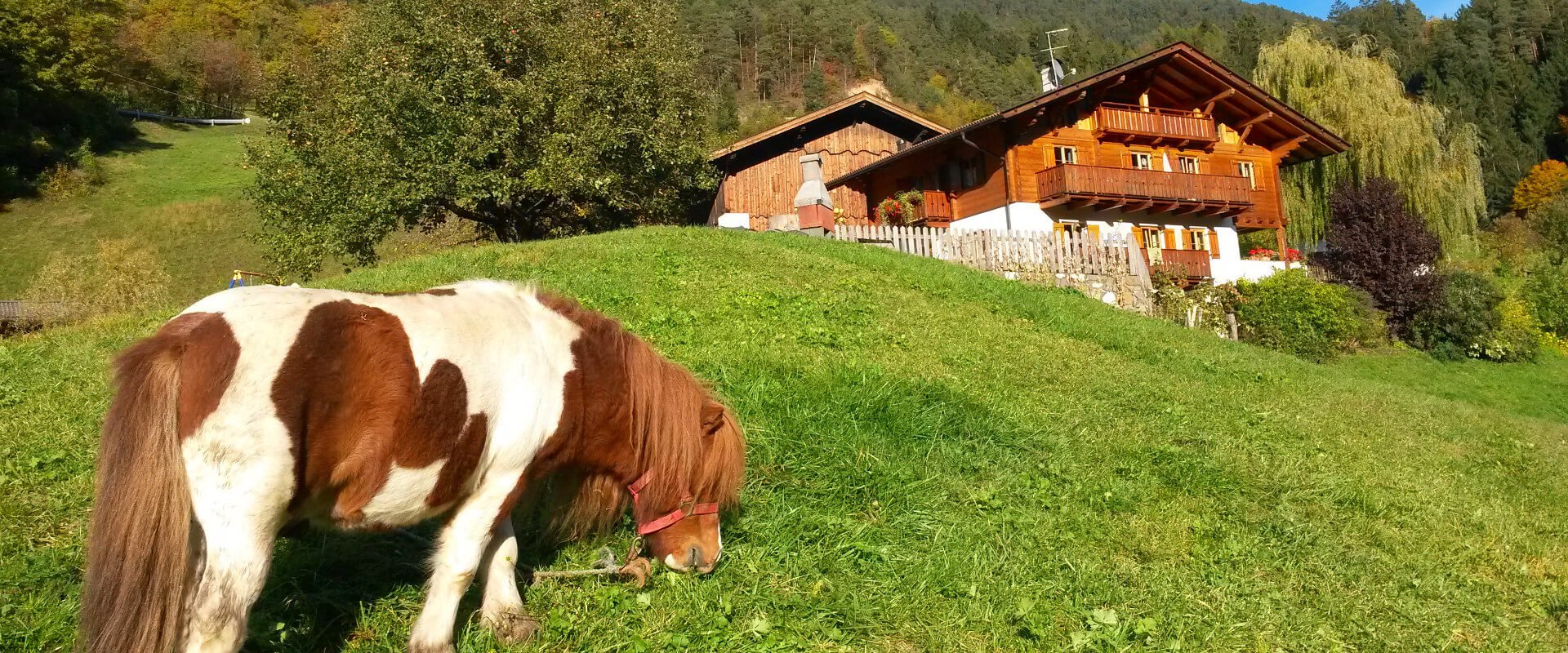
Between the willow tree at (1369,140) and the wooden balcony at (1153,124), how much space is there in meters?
5.34

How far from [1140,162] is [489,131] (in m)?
23.1

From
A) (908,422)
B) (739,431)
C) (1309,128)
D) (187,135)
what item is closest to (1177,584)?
(908,422)

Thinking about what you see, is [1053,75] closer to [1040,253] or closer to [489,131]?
[1040,253]

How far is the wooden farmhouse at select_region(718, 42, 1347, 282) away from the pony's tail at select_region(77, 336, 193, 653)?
1059 inches

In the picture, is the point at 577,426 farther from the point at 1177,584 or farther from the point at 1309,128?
the point at 1309,128

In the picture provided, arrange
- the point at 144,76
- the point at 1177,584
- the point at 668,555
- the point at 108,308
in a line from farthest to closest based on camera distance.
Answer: the point at 144,76, the point at 108,308, the point at 1177,584, the point at 668,555

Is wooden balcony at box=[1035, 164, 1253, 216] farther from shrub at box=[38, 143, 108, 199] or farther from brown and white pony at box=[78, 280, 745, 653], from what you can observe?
shrub at box=[38, 143, 108, 199]

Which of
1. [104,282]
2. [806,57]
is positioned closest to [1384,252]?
[104,282]

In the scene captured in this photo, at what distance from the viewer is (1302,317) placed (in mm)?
20719

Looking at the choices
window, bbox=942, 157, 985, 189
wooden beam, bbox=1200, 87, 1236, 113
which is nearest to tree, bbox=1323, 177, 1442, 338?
wooden beam, bbox=1200, 87, 1236, 113

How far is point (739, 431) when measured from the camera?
14.8 feet

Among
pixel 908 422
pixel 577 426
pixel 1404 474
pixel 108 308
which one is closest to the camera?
pixel 577 426

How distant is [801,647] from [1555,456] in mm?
10654

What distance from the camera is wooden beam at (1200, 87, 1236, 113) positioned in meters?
30.2
